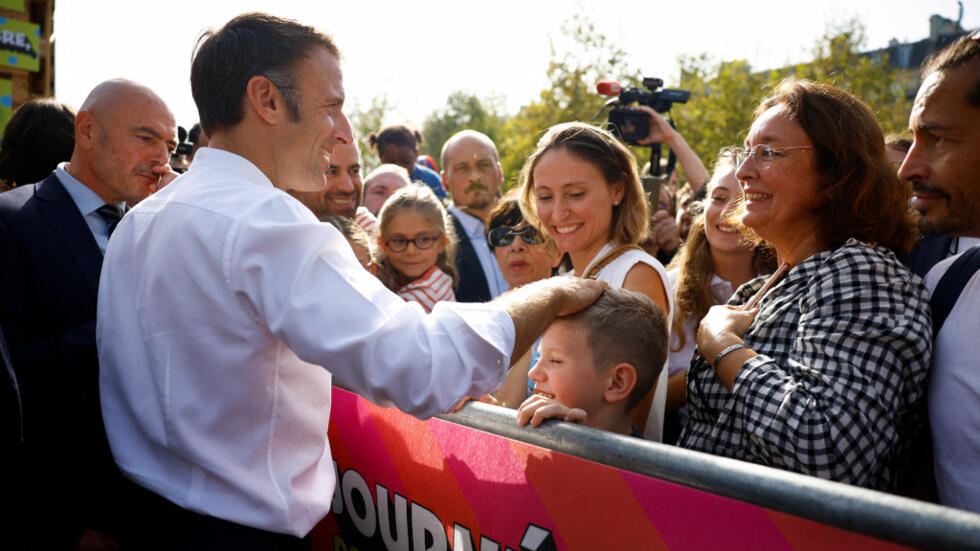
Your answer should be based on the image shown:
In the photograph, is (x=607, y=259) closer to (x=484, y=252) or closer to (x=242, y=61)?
(x=242, y=61)

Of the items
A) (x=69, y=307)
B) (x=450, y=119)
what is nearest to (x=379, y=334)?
(x=69, y=307)

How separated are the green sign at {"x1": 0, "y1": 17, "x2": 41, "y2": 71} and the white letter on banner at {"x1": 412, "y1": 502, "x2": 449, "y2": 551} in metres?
6.72

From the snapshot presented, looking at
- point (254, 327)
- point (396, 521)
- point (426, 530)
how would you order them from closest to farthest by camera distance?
point (254, 327) < point (426, 530) < point (396, 521)

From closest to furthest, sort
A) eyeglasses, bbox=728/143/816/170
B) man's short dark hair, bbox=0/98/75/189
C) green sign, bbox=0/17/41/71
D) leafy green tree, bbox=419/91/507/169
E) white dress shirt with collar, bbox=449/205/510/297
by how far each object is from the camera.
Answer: eyeglasses, bbox=728/143/816/170 → man's short dark hair, bbox=0/98/75/189 → white dress shirt with collar, bbox=449/205/510/297 → green sign, bbox=0/17/41/71 → leafy green tree, bbox=419/91/507/169

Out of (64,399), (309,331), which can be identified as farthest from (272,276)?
(64,399)

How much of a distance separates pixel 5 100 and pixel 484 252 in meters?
4.95

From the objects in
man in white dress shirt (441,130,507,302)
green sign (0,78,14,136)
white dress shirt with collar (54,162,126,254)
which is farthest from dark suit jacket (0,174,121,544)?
green sign (0,78,14,136)

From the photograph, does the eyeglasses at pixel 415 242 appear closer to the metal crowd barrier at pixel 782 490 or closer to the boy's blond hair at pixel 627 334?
the boy's blond hair at pixel 627 334

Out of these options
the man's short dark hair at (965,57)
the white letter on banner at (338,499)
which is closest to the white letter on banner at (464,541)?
the white letter on banner at (338,499)

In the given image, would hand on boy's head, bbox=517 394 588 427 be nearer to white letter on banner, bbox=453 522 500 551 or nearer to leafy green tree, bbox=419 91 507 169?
white letter on banner, bbox=453 522 500 551

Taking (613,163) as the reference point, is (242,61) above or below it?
above

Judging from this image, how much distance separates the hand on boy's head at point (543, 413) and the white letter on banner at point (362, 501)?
28.6 inches

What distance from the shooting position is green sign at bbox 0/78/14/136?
21.2ft

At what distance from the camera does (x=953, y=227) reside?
182cm
